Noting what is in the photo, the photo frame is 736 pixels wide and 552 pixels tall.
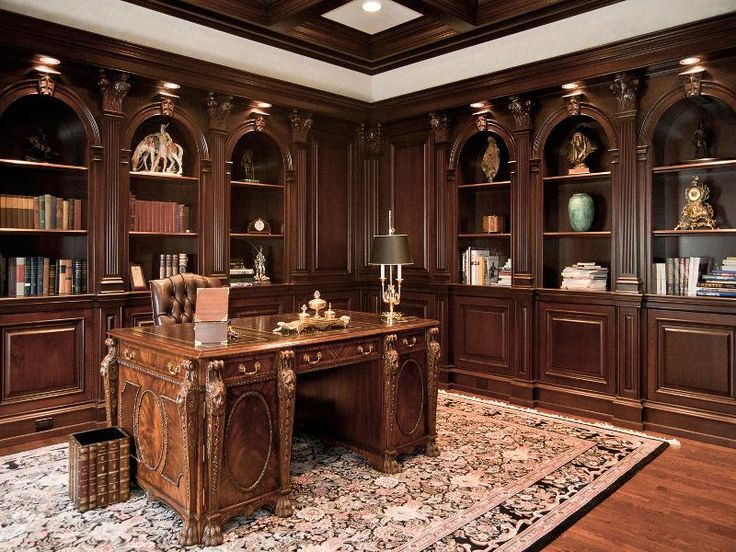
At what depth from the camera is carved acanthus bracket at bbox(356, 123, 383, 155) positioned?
21.1 ft

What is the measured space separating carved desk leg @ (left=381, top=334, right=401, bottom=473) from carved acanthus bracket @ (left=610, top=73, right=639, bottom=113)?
269cm

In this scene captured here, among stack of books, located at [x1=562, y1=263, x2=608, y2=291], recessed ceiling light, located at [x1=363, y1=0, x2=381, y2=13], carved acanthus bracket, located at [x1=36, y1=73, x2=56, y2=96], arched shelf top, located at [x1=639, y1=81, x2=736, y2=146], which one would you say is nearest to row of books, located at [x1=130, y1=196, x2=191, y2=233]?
carved acanthus bracket, located at [x1=36, y1=73, x2=56, y2=96]

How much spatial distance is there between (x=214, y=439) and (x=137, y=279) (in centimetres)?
255

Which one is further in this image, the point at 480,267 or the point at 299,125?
the point at 299,125

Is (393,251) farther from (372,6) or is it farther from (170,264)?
(372,6)

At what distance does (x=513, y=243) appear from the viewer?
5.31 metres

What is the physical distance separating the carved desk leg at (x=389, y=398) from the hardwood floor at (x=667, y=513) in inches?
41.5

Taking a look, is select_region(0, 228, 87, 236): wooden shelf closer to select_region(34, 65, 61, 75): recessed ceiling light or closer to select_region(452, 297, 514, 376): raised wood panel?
select_region(34, 65, 61, 75): recessed ceiling light

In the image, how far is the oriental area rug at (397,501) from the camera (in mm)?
2643

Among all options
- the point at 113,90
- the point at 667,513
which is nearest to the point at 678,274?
the point at 667,513

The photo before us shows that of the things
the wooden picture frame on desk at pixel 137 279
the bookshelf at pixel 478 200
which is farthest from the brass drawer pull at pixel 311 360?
the bookshelf at pixel 478 200

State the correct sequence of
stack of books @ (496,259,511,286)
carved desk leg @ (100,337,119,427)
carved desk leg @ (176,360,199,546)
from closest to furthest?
carved desk leg @ (176,360,199,546) → carved desk leg @ (100,337,119,427) → stack of books @ (496,259,511,286)

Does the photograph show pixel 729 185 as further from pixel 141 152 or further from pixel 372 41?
pixel 141 152

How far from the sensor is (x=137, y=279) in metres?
4.79
